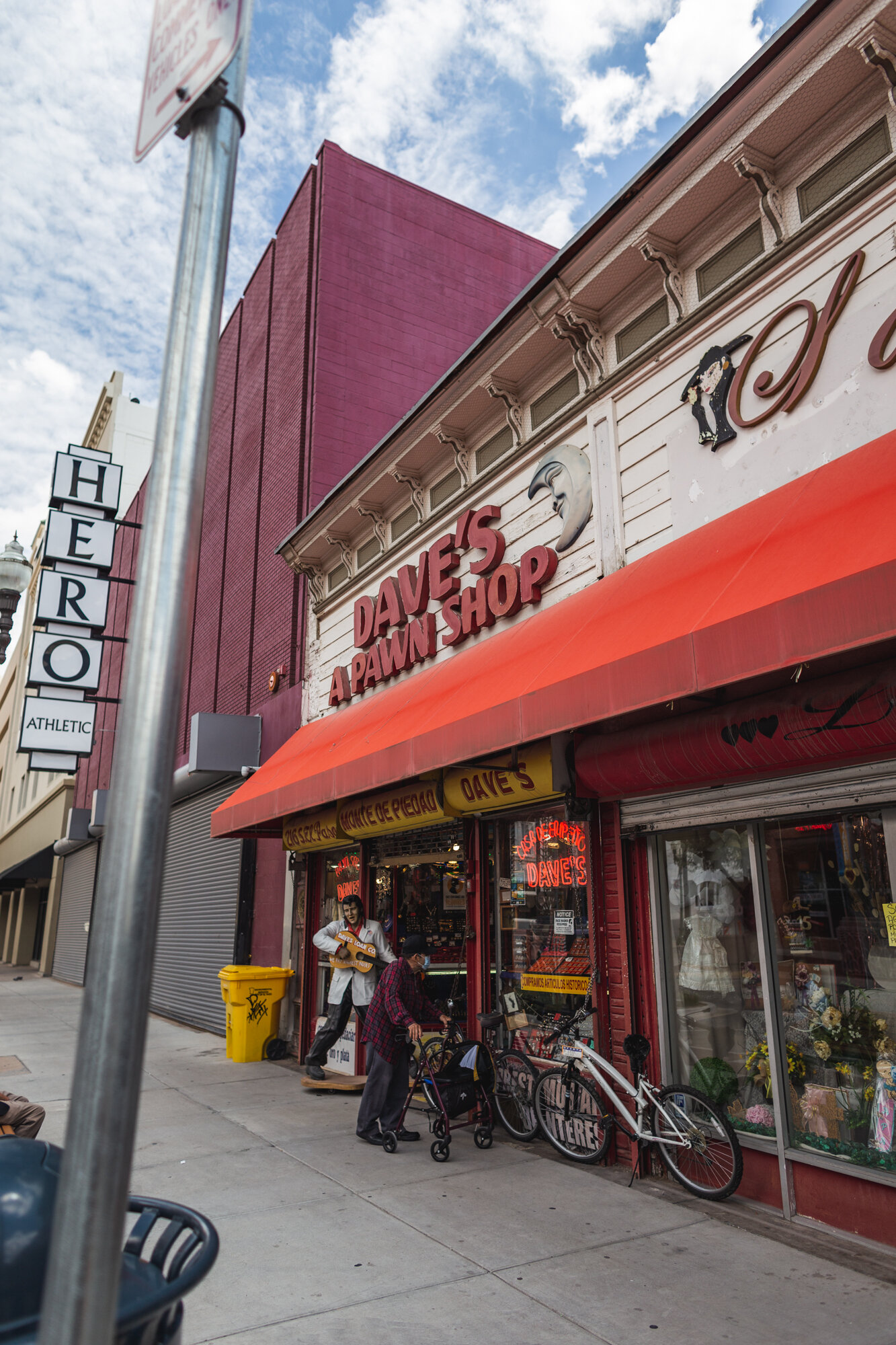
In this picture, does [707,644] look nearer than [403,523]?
Yes

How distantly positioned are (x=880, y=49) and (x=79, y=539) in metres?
13.9

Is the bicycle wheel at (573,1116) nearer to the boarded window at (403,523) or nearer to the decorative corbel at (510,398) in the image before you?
the decorative corbel at (510,398)

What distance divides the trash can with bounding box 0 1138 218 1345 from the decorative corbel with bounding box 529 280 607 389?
7267 mm

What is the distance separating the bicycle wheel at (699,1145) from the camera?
5.72 m

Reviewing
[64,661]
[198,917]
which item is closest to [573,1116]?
[198,917]

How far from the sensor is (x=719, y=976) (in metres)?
6.36

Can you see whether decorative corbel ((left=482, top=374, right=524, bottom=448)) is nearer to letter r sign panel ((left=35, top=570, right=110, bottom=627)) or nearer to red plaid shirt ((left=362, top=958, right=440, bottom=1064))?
red plaid shirt ((left=362, top=958, right=440, bottom=1064))

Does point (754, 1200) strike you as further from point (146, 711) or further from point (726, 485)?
point (146, 711)

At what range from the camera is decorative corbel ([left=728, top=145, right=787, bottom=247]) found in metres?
6.23

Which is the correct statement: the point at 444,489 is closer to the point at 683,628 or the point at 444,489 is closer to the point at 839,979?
the point at 683,628

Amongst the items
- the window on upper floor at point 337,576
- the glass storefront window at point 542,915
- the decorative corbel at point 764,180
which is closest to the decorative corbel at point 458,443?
the window on upper floor at point 337,576

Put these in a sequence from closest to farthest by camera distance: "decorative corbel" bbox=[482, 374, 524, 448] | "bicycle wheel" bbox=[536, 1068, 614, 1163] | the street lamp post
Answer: "bicycle wheel" bbox=[536, 1068, 614, 1163]
the street lamp post
"decorative corbel" bbox=[482, 374, 524, 448]

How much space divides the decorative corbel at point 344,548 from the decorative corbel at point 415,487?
1.85m

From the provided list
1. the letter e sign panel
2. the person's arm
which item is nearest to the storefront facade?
the person's arm
